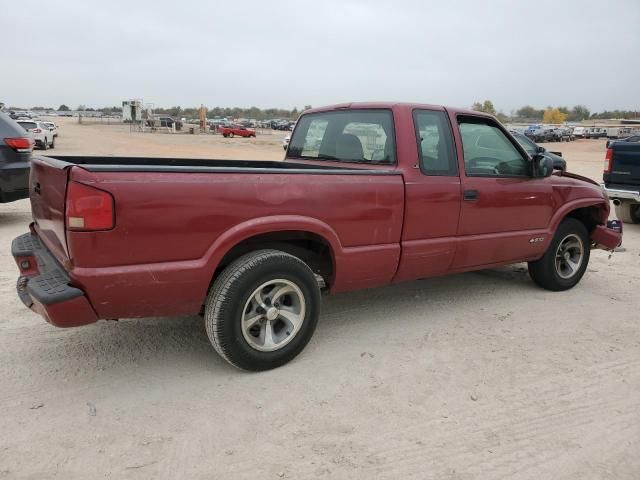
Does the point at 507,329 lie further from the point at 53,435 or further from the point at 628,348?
the point at 53,435

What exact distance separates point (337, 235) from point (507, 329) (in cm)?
180

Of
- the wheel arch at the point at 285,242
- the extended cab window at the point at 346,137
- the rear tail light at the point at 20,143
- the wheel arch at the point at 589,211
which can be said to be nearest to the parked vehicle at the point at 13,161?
the rear tail light at the point at 20,143

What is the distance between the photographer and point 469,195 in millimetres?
4371

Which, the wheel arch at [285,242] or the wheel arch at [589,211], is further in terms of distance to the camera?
the wheel arch at [589,211]

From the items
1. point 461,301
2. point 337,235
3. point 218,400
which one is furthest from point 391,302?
point 218,400

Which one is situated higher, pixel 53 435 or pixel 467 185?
pixel 467 185

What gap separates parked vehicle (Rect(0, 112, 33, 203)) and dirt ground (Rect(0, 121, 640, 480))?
10.6 feet

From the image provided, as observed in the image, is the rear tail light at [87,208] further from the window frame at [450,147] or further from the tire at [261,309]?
the window frame at [450,147]

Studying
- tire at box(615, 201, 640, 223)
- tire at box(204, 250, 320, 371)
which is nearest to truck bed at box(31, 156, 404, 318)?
tire at box(204, 250, 320, 371)

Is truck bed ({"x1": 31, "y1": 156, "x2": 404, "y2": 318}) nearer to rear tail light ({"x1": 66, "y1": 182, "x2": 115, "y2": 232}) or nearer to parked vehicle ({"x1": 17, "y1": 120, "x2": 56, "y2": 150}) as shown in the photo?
rear tail light ({"x1": 66, "y1": 182, "x2": 115, "y2": 232})

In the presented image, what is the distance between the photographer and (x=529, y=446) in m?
2.78

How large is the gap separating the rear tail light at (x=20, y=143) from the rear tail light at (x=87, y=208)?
5.62m

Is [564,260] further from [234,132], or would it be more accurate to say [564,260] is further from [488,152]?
[234,132]

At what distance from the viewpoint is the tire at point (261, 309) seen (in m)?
3.22
